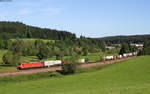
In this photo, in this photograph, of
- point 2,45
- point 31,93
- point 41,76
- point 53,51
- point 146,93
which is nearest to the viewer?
point 146,93

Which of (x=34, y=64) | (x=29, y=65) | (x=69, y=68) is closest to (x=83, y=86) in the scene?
(x=69, y=68)

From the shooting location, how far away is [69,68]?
55688 millimetres

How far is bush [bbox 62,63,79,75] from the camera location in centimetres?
5544

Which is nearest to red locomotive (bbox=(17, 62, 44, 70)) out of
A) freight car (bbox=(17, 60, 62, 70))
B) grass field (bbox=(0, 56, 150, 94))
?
freight car (bbox=(17, 60, 62, 70))

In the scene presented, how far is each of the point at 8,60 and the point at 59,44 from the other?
79.2 metres

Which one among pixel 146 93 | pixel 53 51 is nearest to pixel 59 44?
pixel 53 51

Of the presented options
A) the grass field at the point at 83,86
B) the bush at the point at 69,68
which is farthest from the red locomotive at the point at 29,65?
the grass field at the point at 83,86

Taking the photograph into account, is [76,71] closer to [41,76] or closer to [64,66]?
[64,66]

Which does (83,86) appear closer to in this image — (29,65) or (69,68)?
(69,68)

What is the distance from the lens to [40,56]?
9500cm

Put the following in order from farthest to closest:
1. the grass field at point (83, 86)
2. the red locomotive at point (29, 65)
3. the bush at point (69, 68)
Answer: the red locomotive at point (29, 65) → the bush at point (69, 68) → the grass field at point (83, 86)

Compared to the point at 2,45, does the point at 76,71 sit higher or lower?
lower

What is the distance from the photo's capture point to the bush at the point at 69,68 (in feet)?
182

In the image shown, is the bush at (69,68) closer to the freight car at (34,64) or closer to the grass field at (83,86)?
the freight car at (34,64)
